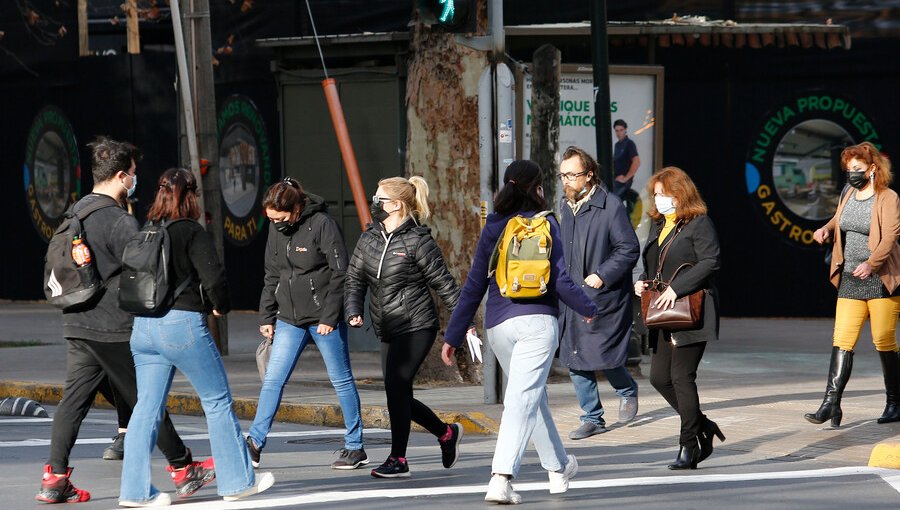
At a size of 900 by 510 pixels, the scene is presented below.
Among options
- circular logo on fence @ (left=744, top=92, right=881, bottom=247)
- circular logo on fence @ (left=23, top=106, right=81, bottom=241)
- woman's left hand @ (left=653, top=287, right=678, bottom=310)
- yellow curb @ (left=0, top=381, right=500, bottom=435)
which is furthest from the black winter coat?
circular logo on fence @ (left=23, top=106, right=81, bottom=241)

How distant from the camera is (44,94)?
2405 cm

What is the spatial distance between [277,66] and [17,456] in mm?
8639

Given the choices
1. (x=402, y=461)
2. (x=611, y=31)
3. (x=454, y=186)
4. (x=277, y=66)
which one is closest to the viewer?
(x=402, y=461)

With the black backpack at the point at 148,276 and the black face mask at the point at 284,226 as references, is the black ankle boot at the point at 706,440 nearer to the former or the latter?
the black face mask at the point at 284,226

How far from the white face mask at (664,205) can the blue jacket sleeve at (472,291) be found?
1603mm

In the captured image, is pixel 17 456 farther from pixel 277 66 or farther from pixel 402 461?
pixel 277 66

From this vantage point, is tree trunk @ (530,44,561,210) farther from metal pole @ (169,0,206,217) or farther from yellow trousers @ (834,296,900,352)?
metal pole @ (169,0,206,217)

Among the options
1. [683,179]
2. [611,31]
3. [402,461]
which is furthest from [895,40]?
[402,461]

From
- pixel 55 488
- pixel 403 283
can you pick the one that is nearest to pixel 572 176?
pixel 403 283

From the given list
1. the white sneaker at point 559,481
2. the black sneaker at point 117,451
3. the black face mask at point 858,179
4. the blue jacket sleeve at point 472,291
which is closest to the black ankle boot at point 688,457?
the white sneaker at point 559,481

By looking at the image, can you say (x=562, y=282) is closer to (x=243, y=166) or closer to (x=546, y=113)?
(x=546, y=113)

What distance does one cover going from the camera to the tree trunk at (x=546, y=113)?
41.8ft

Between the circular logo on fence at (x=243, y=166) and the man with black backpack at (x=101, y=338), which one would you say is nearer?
the man with black backpack at (x=101, y=338)

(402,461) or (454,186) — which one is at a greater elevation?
(454,186)
